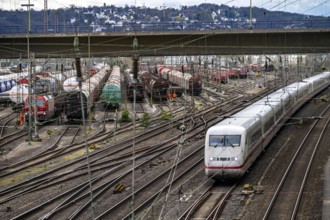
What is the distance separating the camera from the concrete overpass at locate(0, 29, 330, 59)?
40.2m

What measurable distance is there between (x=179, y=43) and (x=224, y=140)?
65.5 feet

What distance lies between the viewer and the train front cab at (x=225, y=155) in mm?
21359

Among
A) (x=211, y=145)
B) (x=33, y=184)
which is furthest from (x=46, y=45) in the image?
(x=211, y=145)

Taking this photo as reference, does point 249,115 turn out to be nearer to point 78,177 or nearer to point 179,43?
point 78,177

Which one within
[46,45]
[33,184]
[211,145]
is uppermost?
[46,45]

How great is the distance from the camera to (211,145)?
21859mm

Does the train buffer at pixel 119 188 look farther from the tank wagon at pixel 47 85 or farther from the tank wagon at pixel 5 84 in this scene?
the tank wagon at pixel 5 84

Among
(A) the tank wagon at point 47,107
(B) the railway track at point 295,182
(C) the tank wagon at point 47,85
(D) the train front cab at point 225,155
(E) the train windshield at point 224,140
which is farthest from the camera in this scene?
(C) the tank wagon at point 47,85

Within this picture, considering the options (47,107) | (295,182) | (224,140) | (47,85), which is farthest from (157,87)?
(295,182)

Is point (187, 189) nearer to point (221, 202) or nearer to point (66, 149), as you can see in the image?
point (221, 202)

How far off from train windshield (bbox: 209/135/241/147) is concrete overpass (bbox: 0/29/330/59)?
18.3m

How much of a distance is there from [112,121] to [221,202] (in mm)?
26466

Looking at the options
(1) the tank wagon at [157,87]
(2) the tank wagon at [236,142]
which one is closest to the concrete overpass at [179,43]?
(2) the tank wagon at [236,142]

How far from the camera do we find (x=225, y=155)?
70.6 ft
